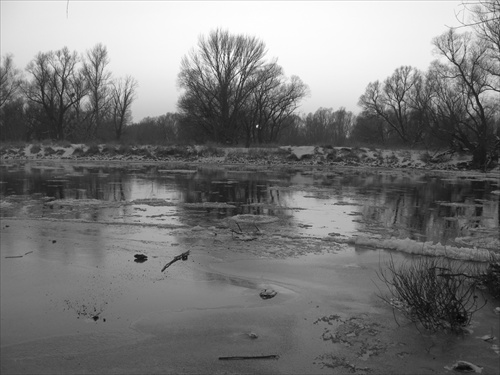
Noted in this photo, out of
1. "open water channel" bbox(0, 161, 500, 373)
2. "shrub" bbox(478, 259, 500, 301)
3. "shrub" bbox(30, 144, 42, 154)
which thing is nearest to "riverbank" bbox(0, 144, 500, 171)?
"shrub" bbox(30, 144, 42, 154)

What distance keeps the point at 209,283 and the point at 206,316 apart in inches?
45.0

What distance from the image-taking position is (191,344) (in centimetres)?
436

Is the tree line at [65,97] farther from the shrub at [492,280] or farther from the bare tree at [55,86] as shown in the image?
the shrub at [492,280]

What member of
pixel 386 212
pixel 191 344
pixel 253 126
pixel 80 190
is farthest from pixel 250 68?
pixel 191 344

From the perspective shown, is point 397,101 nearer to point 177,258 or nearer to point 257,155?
point 257,155

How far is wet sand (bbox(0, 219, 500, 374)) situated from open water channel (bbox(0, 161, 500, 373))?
0.02 meters

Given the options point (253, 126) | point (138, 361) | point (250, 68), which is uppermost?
point (250, 68)

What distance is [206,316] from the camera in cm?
501

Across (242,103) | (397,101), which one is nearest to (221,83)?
(242,103)

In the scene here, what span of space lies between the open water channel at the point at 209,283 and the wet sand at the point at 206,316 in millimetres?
20

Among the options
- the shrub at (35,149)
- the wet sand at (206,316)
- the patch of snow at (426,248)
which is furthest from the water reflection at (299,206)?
the shrub at (35,149)

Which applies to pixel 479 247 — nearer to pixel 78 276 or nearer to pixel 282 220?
pixel 282 220

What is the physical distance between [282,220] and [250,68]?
42738 millimetres

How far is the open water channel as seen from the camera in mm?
4160
